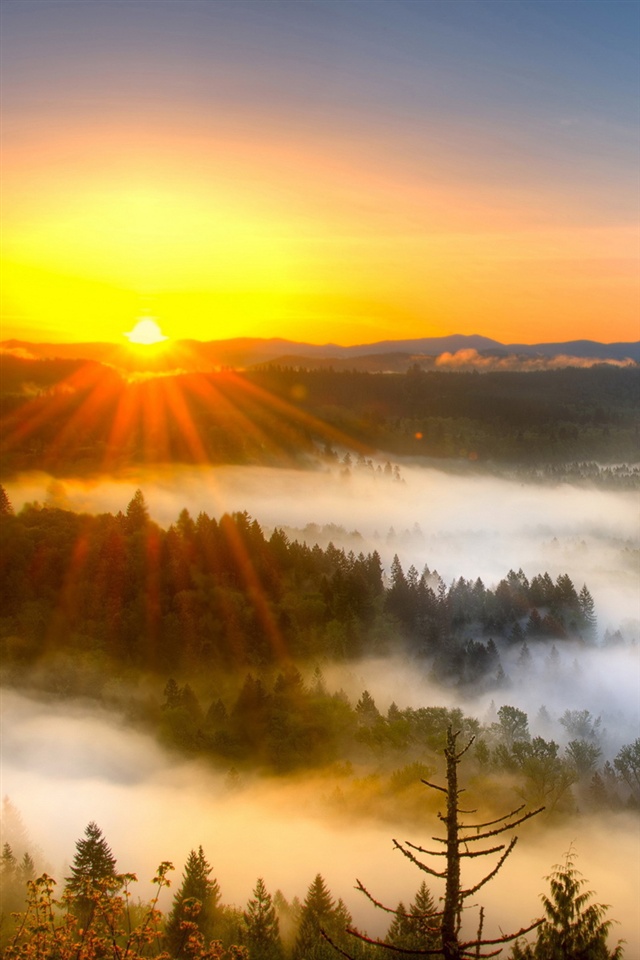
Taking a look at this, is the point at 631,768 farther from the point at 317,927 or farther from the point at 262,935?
the point at 262,935

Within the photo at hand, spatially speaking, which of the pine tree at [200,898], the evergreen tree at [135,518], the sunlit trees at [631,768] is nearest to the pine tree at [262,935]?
the pine tree at [200,898]

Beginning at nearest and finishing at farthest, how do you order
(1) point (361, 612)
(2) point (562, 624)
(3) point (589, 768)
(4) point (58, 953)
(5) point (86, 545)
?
(4) point (58, 953)
(3) point (589, 768)
(5) point (86, 545)
(1) point (361, 612)
(2) point (562, 624)

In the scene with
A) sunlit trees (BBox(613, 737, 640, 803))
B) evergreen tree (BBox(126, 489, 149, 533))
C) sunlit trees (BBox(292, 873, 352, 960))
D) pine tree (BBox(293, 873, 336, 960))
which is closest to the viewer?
pine tree (BBox(293, 873, 336, 960))

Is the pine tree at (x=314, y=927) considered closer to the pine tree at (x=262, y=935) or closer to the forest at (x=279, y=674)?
the forest at (x=279, y=674)

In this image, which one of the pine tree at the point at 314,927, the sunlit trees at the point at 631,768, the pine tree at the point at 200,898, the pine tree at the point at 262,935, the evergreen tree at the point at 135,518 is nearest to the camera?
the pine tree at the point at 314,927

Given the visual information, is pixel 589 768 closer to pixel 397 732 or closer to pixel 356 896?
pixel 397 732

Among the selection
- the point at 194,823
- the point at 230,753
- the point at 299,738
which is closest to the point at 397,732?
the point at 299,738

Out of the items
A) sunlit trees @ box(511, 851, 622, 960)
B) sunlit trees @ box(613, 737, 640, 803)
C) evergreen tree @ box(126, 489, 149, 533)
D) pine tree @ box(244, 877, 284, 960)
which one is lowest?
sunlit trees @ box(613, 737, 640, 803)

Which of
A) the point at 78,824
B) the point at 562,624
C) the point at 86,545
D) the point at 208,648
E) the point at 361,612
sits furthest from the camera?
the point at 562,624

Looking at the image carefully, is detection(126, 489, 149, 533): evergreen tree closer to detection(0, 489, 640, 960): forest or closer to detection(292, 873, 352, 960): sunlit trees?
detection(0, 489, 640, 960): forest

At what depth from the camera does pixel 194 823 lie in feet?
263

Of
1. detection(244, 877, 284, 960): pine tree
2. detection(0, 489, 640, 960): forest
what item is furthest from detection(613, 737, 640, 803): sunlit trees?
detection(244, 877, 284, 960): pine tree

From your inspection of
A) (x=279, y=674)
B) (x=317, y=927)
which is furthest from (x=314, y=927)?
(x=279, y=674)

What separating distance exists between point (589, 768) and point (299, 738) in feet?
143
